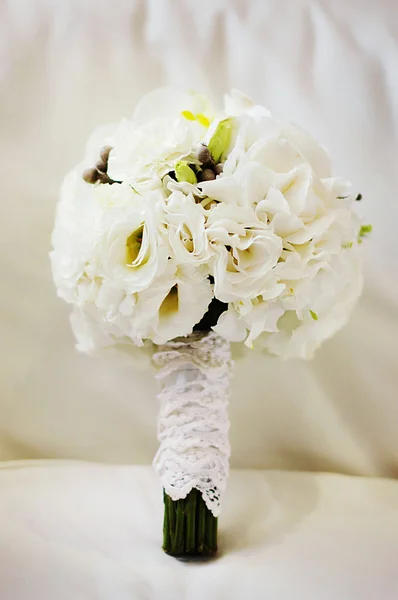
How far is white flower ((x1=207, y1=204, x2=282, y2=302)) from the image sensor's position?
65 centimetres

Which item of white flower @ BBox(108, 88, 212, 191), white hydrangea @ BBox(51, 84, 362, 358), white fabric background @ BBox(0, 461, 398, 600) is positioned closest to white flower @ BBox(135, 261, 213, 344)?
white hydrangea @ BBox(51, 84, 362, 358)

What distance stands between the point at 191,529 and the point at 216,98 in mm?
633

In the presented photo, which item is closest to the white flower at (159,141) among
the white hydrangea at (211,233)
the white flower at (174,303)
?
the white hydrangea at (211,233)

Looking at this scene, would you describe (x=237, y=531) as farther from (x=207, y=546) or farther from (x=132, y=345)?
(x=132, y=345)

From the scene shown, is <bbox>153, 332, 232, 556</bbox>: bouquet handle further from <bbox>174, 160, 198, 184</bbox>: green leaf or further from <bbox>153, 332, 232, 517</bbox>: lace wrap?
<bbox>174, 160, 198, 184</bbox>: green leaf

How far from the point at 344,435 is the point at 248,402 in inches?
6.2

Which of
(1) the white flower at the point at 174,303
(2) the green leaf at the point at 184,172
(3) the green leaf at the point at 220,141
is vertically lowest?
(1) the white flower at the point at 174,303

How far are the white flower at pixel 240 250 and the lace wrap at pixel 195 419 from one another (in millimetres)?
116

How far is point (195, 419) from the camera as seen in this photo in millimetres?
750

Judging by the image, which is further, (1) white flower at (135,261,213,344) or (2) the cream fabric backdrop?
(2) the cream fabric backdrop

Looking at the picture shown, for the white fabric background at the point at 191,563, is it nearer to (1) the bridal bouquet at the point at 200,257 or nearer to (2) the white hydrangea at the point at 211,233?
(1) the bridal bouquet at the point at 200,257

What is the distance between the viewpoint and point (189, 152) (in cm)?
71

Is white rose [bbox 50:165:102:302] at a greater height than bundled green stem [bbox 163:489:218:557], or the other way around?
white rose [bbox 50:165:102:302]

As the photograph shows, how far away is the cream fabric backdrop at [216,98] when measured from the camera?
0.99 m
